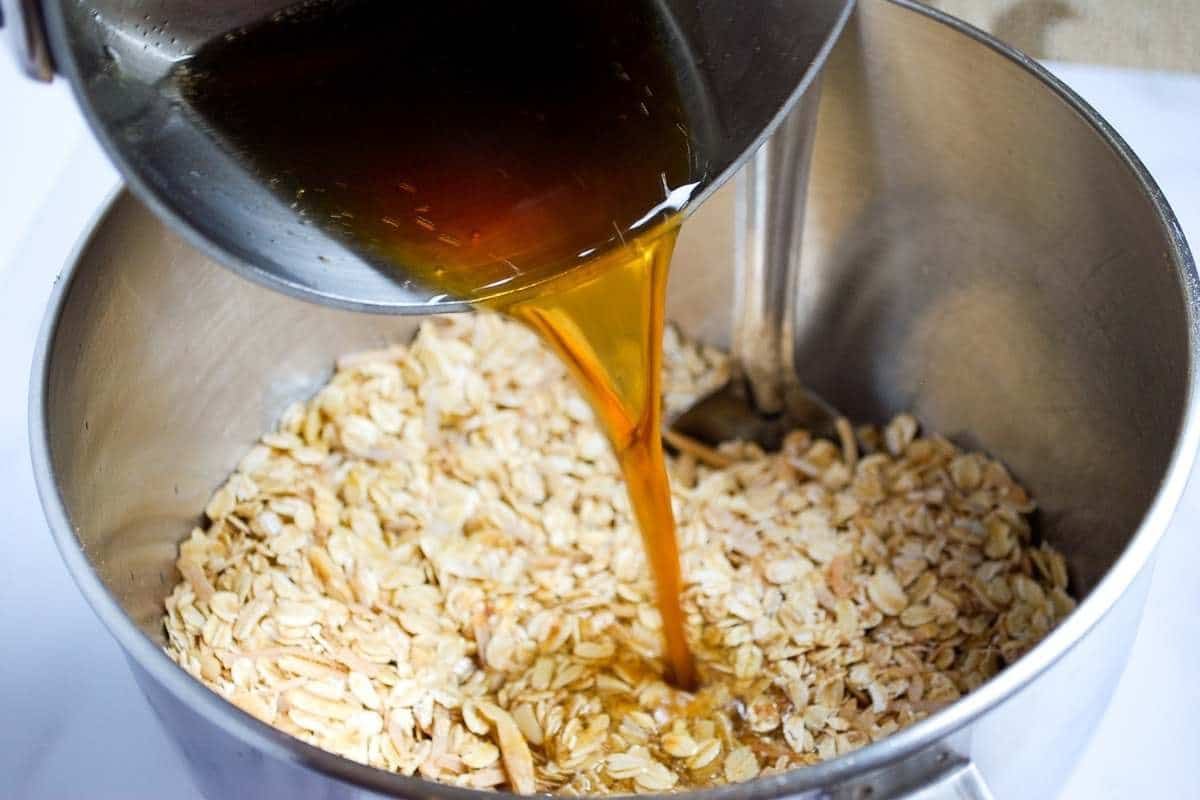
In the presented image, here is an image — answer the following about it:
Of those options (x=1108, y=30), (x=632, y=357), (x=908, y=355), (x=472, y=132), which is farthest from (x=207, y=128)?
(x=1108, y=30)

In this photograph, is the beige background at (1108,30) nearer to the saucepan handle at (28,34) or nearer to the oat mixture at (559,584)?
the oat mixture at (559,584)

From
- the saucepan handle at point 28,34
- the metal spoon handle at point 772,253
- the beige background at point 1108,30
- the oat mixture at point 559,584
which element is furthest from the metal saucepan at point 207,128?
the beige background at point 1108,30

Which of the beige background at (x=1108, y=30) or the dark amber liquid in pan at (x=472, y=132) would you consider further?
the beige background at (x=1108, y=30)

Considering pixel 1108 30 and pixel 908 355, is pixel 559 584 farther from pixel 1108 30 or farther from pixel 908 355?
pixel 1108 30

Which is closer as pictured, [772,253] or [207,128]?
[207,128]

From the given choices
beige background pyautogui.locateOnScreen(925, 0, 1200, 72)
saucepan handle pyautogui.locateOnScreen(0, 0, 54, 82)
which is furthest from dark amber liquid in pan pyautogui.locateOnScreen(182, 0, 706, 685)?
beige background pyautogui.locateOnScreen(925, 0, 1200, 72)

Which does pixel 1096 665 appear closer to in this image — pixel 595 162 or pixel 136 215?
pixel 595 162

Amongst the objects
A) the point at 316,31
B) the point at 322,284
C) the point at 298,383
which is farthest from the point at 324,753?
the point at 298,383
